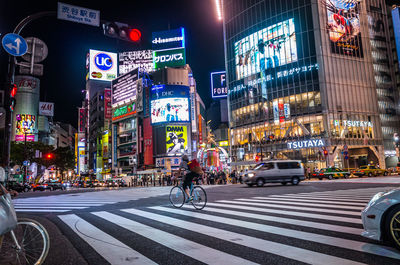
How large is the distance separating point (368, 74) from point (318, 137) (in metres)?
18.9

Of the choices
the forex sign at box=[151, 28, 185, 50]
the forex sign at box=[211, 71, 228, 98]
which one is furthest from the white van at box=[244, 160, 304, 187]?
the forex sign at box=[211, 71, 228, 98]

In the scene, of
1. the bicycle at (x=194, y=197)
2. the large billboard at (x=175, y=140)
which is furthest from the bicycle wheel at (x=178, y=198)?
the large billboard at (x=175, y=140)

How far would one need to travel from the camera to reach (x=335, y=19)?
5447 cm

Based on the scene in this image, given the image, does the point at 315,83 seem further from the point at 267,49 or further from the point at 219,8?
the point at 219,8

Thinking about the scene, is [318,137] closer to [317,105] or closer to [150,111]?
[317,105]

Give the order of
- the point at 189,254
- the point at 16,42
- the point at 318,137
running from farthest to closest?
the point at 318,137 < the point at 16,42 < the point at 189,254

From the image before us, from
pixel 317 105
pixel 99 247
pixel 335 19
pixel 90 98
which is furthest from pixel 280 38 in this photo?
pixel 90 98

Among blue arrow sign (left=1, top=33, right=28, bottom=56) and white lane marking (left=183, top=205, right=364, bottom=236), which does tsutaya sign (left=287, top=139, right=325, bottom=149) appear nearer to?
white lane marking (left=183, top=205, right=364, bottom=236)

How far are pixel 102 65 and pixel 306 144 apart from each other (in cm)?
7364

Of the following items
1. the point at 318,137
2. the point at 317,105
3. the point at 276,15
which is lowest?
the point at 318,137

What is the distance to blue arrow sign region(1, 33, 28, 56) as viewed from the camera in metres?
8.45

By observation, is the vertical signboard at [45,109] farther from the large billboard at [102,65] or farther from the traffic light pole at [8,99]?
the traffic light pole at [8,99]

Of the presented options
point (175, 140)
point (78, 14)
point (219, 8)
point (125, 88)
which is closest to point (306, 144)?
point (175, 140)

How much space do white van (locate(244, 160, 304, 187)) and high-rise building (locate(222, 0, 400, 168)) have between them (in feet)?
94.0
